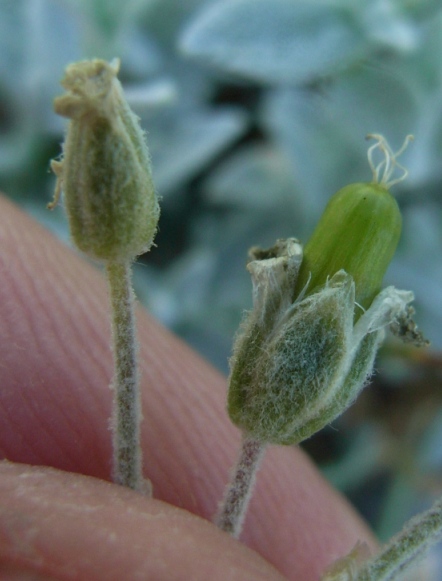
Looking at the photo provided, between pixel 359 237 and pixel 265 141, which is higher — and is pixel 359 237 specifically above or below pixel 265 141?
below

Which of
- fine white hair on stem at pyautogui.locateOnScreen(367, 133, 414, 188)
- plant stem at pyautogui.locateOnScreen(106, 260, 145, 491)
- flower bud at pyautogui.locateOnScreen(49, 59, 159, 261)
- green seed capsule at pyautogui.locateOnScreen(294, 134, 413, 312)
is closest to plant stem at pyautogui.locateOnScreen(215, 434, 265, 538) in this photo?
plant stem at pyautogui.locateOnScreen(106, 260, 145, 491)

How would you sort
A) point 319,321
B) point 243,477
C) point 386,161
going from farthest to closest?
point 386,161 < point 243,477 < point 319,321

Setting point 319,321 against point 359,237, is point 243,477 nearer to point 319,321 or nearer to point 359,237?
point 319,321

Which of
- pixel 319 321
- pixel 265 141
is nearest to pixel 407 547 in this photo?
pixel 319 321

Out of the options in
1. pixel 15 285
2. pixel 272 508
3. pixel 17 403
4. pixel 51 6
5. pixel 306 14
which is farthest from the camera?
pixel 51 6

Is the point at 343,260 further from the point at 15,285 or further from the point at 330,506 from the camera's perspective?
the point at 330,506

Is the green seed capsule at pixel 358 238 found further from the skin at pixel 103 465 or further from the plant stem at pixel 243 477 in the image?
the skin at pixel 103 465

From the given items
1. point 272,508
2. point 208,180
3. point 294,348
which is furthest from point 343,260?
point 208,180
